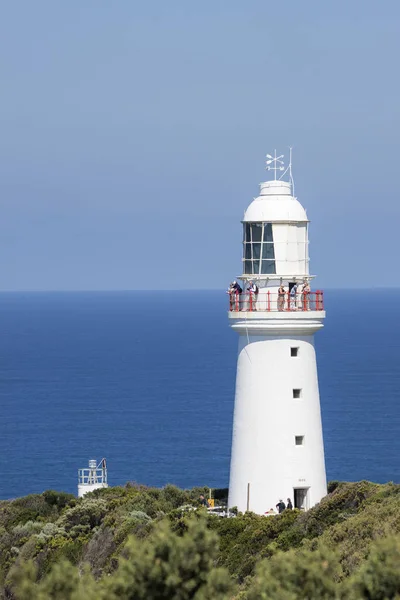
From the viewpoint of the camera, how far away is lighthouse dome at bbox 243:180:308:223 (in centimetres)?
2478

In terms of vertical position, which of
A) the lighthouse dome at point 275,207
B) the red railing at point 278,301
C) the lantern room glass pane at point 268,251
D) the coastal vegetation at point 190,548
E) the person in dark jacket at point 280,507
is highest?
the lighthouse dome at point 275,207

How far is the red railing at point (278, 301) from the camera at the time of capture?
24.6m

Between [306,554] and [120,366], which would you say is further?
[120,366]

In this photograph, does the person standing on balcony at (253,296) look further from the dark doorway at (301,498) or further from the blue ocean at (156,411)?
the blue ocean at (156,411)

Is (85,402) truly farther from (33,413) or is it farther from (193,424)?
(193,424)

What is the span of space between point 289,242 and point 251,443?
149 inches

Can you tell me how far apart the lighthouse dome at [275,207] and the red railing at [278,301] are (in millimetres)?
1375

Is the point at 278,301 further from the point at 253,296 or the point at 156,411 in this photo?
Result: the point at 156,411

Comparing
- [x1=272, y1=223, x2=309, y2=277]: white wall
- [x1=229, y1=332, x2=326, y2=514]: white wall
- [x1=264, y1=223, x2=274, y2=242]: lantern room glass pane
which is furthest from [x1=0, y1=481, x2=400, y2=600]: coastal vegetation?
[x1=264, y1=223, x2=274, y2=242]: lantern room glass pane

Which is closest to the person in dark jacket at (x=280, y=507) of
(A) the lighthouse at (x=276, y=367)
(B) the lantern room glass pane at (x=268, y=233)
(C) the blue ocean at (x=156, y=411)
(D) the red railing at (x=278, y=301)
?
(A) the lighthouse at (x=276, y=367)

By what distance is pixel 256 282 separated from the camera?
24859 mm

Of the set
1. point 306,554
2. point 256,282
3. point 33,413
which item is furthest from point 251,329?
point 33,413

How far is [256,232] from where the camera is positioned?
981 inches

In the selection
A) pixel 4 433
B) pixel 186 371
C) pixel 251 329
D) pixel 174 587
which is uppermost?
pixel 186 371
